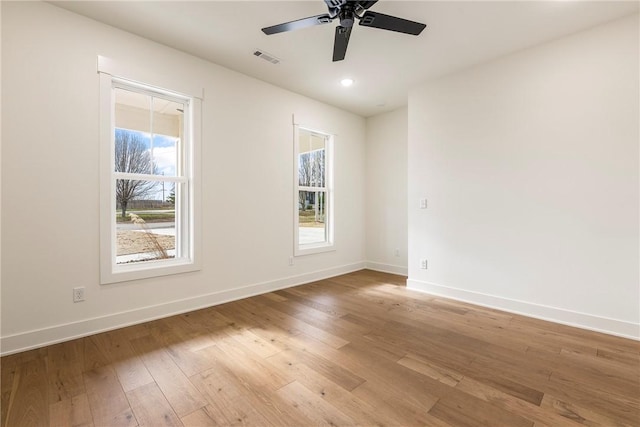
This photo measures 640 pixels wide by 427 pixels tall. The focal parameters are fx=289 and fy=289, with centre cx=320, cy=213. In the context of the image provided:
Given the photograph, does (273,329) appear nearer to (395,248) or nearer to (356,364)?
(356,364)

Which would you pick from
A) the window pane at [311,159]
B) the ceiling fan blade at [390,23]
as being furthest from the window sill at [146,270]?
the ceiling fan blade at [390,23]

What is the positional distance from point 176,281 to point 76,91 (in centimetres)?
192

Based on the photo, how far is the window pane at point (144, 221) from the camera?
9.27ft

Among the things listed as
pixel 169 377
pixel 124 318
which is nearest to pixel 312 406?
pixel 169 377

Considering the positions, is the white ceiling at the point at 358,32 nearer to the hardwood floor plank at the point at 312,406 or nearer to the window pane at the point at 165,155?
the window pane at the point at 165,155

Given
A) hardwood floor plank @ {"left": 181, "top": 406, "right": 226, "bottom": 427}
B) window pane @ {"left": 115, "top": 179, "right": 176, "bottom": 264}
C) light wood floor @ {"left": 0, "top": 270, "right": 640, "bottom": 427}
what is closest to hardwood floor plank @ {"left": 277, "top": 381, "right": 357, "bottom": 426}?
light wood floor @ {"left": 0, "top": 270, "right": 640, "bottom": 427}

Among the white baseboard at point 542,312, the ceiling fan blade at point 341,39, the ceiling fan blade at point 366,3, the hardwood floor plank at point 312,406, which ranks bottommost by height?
the hardwood floor plank at point 312,406

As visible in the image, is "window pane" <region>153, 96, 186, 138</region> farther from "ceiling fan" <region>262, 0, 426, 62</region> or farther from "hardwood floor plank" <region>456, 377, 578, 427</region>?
"hardwood floor plank" <region>456, 377, 578, 427</region>

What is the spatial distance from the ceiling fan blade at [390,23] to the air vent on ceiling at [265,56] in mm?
1271

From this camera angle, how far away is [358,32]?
8.80 feet

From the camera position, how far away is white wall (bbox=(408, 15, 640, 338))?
252 centimetres

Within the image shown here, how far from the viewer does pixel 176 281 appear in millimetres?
3031

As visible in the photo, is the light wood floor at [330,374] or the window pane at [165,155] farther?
the window pane at [165,155]

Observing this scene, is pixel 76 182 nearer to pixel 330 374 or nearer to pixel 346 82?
pixel 330 374
